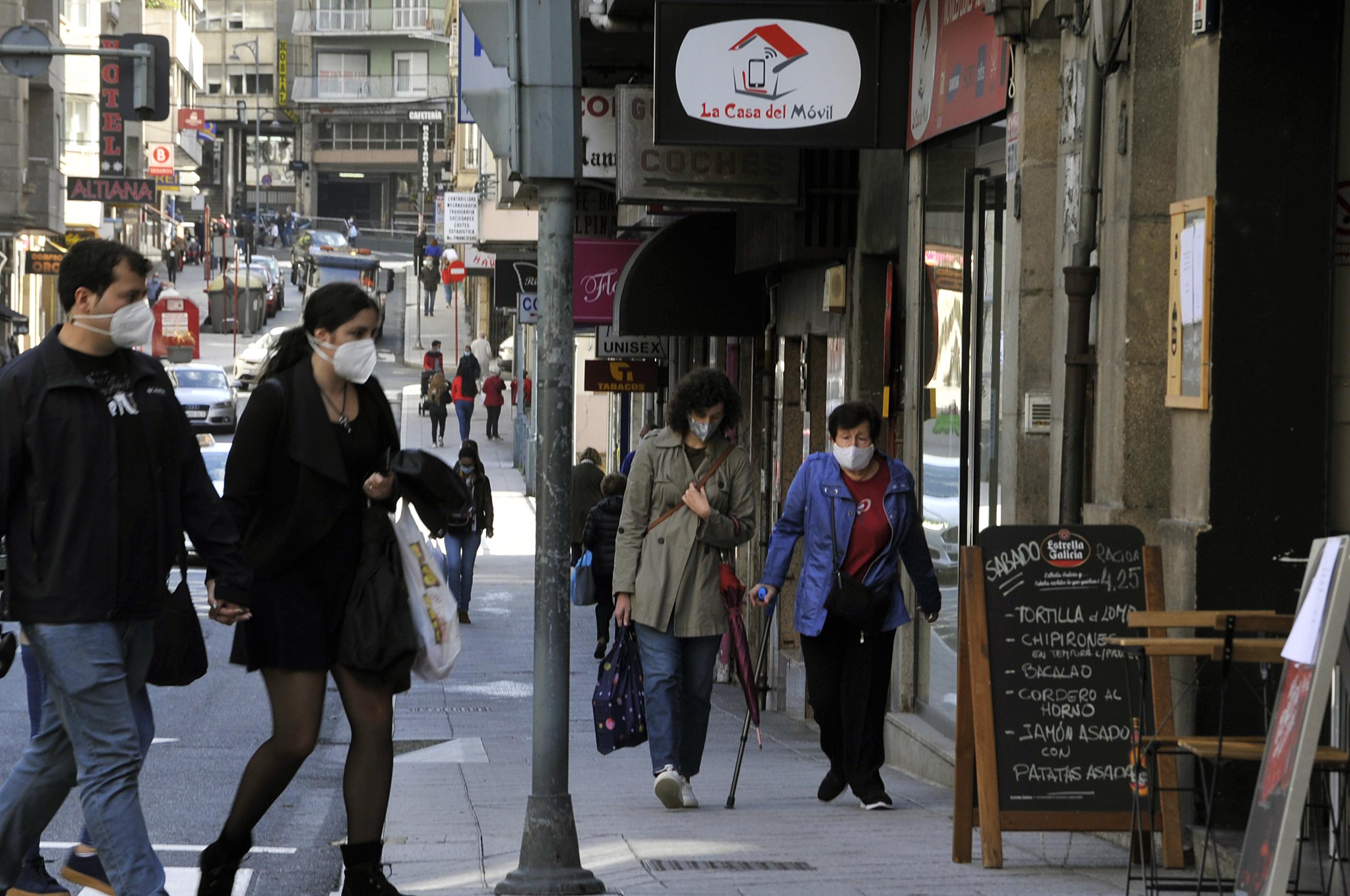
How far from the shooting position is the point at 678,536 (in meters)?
8.70

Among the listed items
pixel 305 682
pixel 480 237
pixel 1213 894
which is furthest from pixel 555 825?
pixel 480 237

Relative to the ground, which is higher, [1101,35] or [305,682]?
[1101,35]

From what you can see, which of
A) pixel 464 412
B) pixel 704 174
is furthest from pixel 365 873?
pixel 464 412

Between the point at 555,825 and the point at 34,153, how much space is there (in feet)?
136

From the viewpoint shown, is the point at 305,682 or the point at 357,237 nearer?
the point at 305,682

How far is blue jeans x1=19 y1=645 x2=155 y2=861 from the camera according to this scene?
5.51m

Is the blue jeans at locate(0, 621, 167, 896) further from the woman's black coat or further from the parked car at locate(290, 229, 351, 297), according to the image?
the parked car at locate(290, 229, 351, 297)

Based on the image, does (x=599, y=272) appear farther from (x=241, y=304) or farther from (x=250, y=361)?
(x=241, y=304)

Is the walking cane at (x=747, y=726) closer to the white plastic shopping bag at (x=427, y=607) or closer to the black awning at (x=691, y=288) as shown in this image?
the white plastic shopping bag at (x=427, y=607)

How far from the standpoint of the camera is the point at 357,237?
9712cm

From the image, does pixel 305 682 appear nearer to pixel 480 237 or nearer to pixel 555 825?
pixel 555 825

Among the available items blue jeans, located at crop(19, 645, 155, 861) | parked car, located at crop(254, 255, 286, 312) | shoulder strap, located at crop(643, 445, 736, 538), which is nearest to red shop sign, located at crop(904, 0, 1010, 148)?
shoulder strap, located at crop(643, 445, 736, 538)

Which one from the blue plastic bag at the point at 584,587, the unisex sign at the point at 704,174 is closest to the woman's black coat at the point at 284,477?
the blue plastic bag at the point at 584,587

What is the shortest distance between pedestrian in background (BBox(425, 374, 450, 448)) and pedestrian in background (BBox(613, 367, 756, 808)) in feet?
110
